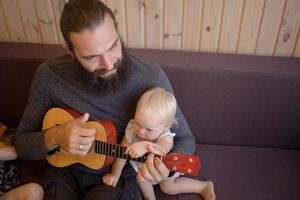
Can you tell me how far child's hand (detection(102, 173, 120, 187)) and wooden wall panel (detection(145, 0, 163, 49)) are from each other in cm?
68

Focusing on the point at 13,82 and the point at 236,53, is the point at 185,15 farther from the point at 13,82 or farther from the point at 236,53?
the point at 13,82

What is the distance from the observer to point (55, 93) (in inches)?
47.2

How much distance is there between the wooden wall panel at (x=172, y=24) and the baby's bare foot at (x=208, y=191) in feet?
2.19

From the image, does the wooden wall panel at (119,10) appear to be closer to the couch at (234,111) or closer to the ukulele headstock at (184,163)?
the couch at (234,111)

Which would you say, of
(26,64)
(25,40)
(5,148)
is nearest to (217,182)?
(5,148)

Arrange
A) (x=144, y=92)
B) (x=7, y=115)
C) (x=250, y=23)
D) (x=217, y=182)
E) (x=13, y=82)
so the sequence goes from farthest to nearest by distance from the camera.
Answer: (x=7, y=115) < (x=13, y=82) < (x=250, y=23) < (x=217, y=182) < (x=144, y=92)

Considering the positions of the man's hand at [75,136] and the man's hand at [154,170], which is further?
the man's hand at [75,136]

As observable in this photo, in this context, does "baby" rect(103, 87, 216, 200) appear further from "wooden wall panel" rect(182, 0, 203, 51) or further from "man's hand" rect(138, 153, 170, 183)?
"wooden wall panel" rect(182, 0, 203, 51)

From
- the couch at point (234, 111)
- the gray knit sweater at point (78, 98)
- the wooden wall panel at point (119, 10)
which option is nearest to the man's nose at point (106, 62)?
the gray knit sweater at point (78, 98)

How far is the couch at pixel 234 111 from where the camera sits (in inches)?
51.1

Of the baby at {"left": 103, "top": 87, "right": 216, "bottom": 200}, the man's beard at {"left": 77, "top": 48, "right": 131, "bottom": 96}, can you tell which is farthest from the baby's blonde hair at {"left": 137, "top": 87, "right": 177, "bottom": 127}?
the man's beard at {"left": 77, "top": 48, "right": 131, "bottom": 96}

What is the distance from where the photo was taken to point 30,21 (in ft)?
5.17

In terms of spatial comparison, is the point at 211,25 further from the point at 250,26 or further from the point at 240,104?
the point at 240,104

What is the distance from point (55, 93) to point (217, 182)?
749mm
